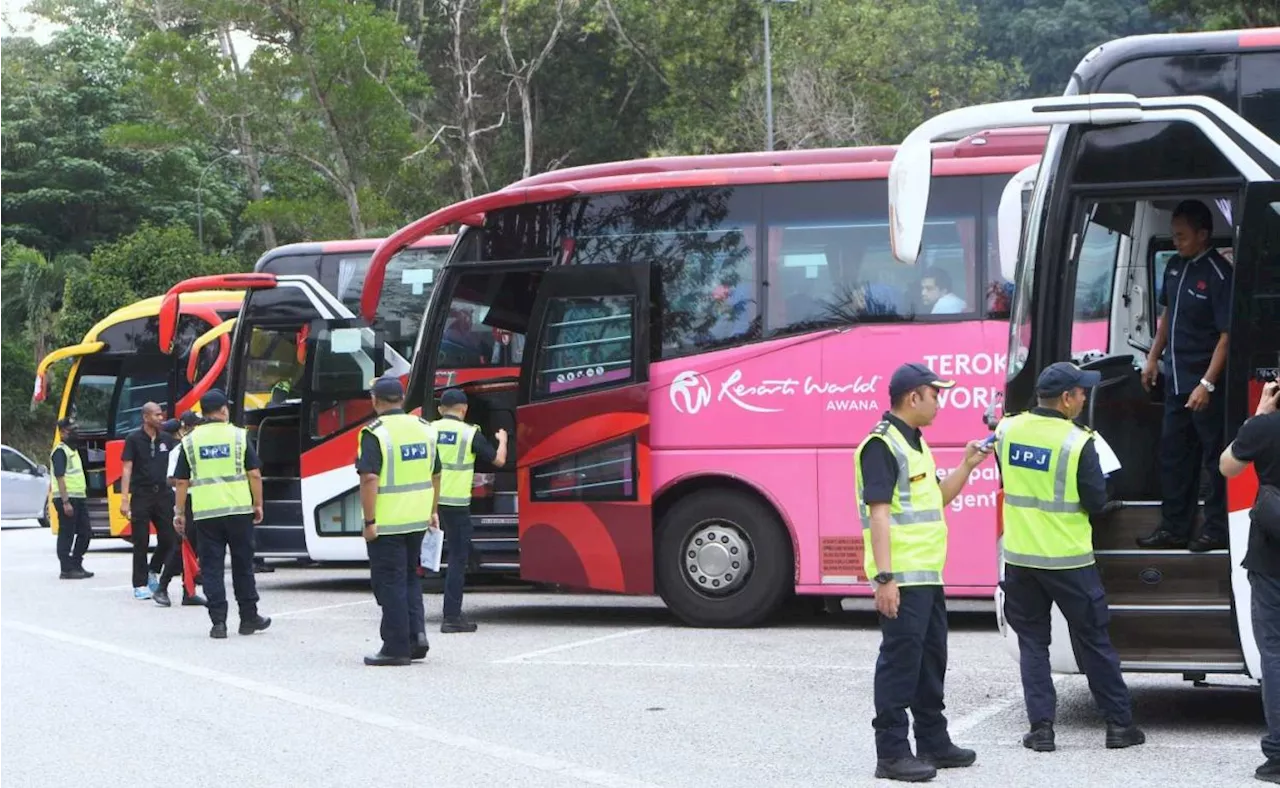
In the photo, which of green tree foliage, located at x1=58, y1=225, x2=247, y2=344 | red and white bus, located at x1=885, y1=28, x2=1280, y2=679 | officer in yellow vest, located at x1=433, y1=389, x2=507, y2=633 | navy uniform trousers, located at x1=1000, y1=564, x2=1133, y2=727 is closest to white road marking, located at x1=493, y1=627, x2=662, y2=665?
officer in yellow vest, located at x1=433, y1=389, x2=507, y2=633

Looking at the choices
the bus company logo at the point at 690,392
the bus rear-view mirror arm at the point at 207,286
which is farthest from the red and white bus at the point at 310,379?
the bus company logo at the point at 690,392

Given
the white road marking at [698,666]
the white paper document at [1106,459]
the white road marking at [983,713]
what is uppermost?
the white paper document at [1106,459]

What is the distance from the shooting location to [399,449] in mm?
11148

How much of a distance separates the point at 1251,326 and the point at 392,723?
182 inches

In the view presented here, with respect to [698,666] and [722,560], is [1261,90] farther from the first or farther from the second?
[722,560]

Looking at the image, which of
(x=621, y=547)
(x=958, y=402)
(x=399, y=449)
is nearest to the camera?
(x=399, y=449)

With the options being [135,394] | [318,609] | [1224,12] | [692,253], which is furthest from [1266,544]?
[1224,12]

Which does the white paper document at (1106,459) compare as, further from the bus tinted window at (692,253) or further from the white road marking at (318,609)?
the white road marking at (318,609)

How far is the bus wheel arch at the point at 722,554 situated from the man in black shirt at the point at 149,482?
5.40 m

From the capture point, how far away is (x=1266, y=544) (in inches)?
285

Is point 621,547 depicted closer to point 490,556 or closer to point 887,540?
point 490,556

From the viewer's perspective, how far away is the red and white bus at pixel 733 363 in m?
12.4

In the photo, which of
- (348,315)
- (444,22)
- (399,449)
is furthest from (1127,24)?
(399,449)

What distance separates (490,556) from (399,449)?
3661mm
